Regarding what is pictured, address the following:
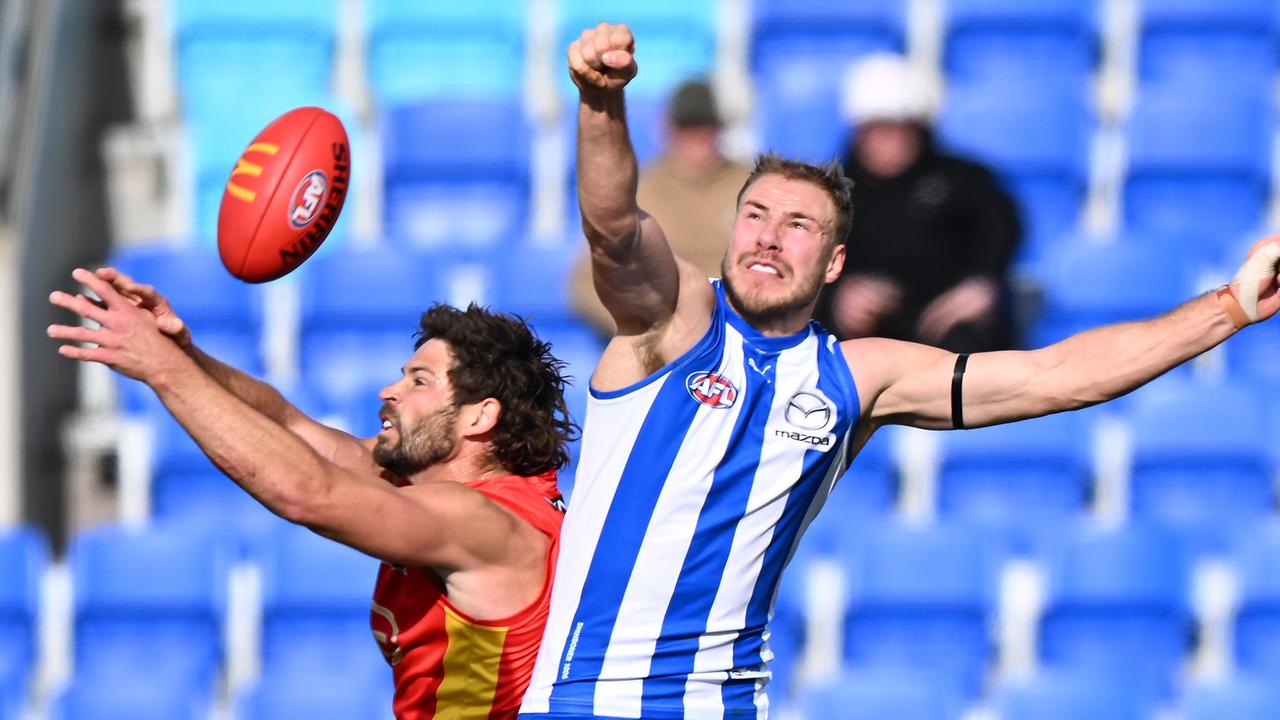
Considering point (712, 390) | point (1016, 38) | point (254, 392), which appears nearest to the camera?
point (712, 390)

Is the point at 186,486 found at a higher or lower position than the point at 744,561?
higher

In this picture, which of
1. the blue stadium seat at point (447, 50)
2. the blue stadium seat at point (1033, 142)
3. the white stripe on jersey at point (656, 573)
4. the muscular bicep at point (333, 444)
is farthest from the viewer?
the blue stadium seat at point (447, 50)

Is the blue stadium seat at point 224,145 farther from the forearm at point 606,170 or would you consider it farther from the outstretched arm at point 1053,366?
the forearm at point 606,170

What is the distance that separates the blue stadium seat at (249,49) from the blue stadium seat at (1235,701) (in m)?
5.19

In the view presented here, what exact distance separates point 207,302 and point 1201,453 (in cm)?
414

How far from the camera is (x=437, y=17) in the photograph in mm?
9672

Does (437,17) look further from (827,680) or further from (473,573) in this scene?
(473,573)

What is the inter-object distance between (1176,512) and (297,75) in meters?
4.62

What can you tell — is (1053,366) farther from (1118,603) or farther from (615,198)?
(1118,603)

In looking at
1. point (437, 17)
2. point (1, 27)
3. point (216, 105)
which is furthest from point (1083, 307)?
point (1, 27)

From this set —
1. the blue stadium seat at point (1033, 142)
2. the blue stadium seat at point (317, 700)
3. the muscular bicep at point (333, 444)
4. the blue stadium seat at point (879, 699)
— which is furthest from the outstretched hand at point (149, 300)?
the blue stadium seat at point (1033, 142)

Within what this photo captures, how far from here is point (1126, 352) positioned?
4320 millimetres

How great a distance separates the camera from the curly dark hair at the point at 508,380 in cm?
468

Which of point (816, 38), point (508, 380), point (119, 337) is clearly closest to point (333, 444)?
point (508, 380)
